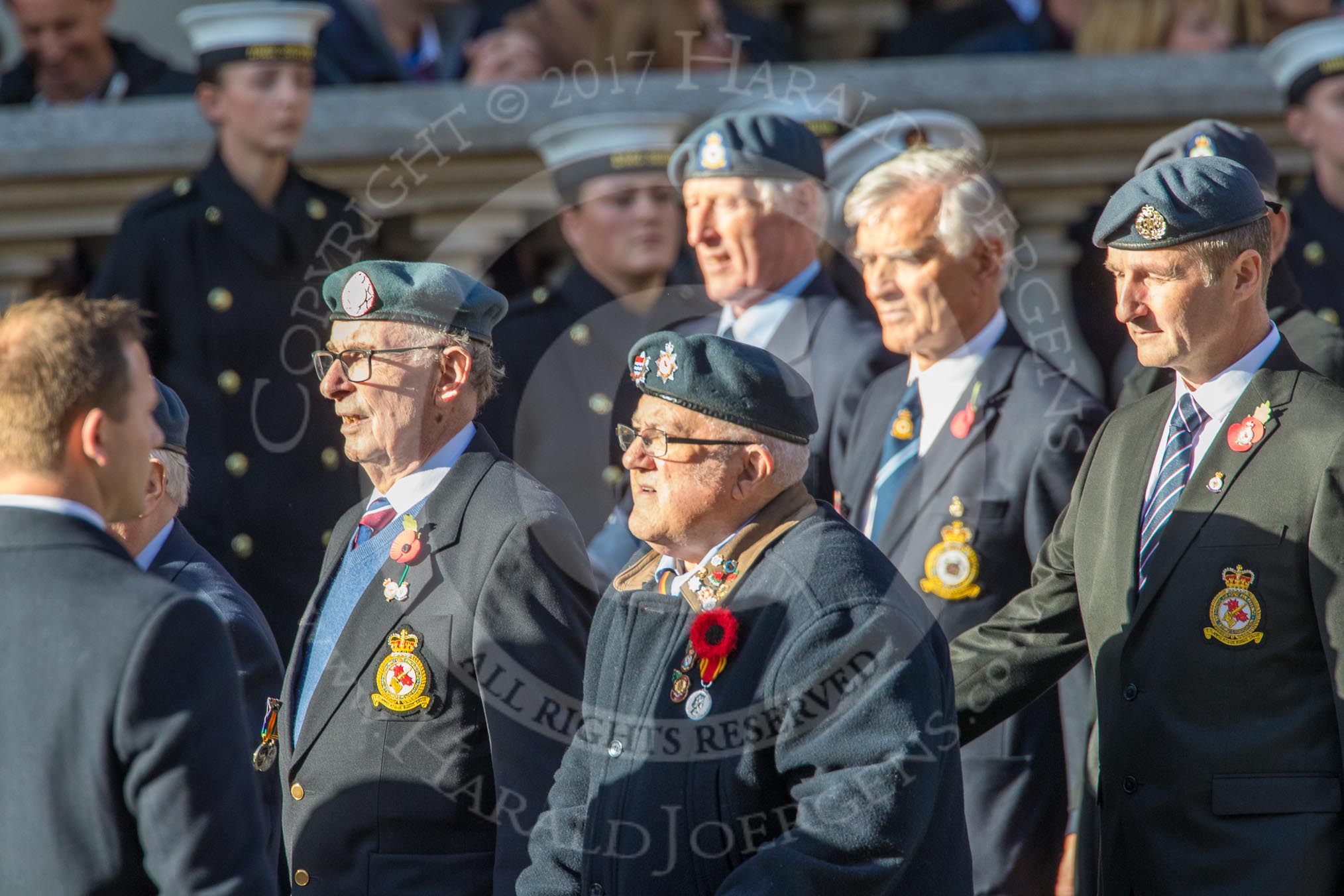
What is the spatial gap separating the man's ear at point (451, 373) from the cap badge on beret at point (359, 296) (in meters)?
0.19

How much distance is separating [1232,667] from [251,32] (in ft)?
12.8

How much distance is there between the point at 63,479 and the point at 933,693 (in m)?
1.47

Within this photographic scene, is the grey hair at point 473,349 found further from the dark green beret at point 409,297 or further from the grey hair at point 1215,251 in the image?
the grey hair at point 1215,251

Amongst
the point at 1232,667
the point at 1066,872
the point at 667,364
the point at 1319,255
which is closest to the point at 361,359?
the point at 667,364

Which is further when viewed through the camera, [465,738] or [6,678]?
[465,738]

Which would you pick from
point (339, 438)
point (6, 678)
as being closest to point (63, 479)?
point (6, 678)

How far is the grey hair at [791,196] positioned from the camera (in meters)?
5.28

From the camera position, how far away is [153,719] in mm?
2891

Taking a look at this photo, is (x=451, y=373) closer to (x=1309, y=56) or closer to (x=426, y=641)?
(x=426, y=641)

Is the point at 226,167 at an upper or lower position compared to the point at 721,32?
lower


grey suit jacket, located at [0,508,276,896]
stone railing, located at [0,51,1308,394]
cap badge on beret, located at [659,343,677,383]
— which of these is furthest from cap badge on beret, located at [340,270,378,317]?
stone railing, located at [0,51,1308,394]

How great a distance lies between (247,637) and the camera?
159 inches

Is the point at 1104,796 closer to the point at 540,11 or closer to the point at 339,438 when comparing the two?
the point at 339,438

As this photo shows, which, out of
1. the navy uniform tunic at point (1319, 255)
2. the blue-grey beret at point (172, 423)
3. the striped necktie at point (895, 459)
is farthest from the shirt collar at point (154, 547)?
the navy uniform tunic at point (1319, 255)
